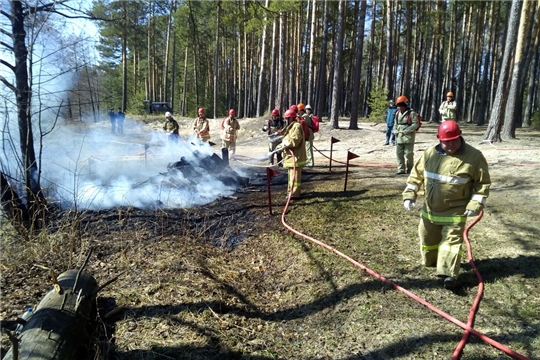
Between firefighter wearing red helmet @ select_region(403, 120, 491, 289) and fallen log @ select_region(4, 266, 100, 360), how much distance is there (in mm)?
3628

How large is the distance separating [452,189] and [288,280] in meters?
2.16

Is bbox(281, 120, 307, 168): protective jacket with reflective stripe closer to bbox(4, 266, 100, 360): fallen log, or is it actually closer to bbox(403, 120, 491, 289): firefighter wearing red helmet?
bbox(403, 120, 491, 289): firefighter wearing red helmet

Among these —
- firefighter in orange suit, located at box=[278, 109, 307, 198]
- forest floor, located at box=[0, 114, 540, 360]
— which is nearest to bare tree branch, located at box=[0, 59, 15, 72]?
forest floor, located at box=[0, 114, 540, 360]

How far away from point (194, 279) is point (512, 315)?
3384mm

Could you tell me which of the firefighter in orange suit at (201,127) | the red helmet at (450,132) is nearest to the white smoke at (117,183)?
the firefighter in orange suit at (201,127)

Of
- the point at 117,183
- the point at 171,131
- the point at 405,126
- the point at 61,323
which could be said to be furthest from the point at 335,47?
the point at 61,323

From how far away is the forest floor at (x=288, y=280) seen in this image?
325cm

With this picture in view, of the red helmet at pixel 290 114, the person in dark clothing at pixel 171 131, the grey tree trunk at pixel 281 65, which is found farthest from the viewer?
the grey tree trunk at pixel 281 65

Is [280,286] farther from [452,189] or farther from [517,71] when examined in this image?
[517,71]

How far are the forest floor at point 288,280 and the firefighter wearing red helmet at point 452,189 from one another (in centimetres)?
43

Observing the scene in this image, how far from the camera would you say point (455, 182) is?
3609 mm

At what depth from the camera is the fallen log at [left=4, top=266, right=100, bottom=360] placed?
295 cm

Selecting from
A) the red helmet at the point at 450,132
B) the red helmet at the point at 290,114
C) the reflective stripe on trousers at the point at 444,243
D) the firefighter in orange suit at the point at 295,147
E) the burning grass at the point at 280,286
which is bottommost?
the burning grass at the point at 280,286

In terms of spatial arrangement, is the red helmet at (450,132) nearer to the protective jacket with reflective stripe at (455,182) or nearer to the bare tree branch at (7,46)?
the protective jacket with reflective stripe at (455,182)
